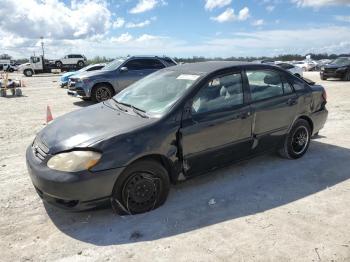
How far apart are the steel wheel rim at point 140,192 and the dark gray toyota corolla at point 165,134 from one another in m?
0.01

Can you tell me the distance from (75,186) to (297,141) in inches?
143

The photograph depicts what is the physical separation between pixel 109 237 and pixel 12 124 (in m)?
6.71

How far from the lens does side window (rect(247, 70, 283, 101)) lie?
192 inches

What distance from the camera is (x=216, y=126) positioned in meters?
4.31

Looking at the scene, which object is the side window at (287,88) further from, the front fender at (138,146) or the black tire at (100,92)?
the black tire at (100,92)

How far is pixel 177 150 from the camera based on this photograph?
400cm

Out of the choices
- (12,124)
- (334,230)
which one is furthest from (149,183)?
(12,124)

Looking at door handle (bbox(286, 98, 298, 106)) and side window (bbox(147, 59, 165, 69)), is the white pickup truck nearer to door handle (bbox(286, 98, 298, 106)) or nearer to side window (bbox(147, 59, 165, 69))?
side window (bbox(147, 59, 165, 69))

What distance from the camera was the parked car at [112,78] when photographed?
1194 cm

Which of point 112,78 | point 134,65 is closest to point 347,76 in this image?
point 134,65

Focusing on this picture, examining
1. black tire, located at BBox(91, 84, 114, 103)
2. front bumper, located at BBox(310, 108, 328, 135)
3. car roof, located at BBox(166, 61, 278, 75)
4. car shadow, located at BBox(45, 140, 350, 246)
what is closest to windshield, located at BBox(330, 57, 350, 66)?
black tire, located at BBox(91, 84, 114, 103)

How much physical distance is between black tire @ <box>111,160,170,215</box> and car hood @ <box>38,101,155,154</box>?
436 mm

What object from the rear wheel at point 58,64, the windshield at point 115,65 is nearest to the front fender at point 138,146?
the windshield at point 115,65

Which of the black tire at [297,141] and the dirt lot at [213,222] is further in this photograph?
the black tire at [297,141]
